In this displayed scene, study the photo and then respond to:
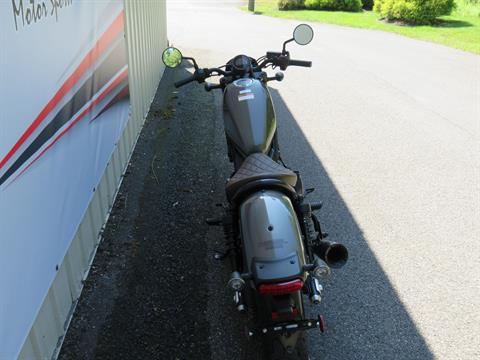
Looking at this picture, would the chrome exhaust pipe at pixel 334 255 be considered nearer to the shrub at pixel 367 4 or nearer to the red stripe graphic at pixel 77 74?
the red stripe graphic at pixel 77 74

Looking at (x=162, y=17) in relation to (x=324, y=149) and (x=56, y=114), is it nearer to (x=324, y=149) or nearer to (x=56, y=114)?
(x=324, y=149)

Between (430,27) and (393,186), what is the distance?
13.1 meters

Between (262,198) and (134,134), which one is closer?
(262,198)

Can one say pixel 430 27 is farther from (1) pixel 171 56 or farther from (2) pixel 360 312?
(2) pixel 360 312

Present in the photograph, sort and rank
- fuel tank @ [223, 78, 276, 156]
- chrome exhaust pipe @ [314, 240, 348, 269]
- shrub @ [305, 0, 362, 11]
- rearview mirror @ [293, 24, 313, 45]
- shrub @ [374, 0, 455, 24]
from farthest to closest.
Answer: shrub @ [305, 0, 362, 11], shrub @ [374, 0, 455, 24], rearview mirror @ [293, 24, 313, 45], fuel tank @ [223, 78, 276, 156], chrome exhaust pipe @ [314, 240, 348, 269]

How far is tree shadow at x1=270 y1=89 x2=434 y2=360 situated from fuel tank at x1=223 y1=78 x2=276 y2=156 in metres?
1.22

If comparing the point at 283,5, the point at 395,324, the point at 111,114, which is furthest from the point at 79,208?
the point at 283,5

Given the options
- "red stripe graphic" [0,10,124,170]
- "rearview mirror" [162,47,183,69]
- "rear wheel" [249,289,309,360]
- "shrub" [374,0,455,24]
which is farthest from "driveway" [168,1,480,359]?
"shrub" [374,0,455,24]

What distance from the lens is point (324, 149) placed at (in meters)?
5.66

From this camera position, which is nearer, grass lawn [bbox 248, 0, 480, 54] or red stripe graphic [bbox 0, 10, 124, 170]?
red stripe graphic [bbox 0, 10, 124, 170]

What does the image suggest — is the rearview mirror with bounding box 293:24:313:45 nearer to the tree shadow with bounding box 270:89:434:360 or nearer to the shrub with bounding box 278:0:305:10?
the tree shadow with bounding box 270:89:434:360

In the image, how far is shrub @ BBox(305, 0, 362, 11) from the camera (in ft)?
67.2

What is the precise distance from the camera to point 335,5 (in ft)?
67.5

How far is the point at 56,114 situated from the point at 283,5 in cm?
2022
